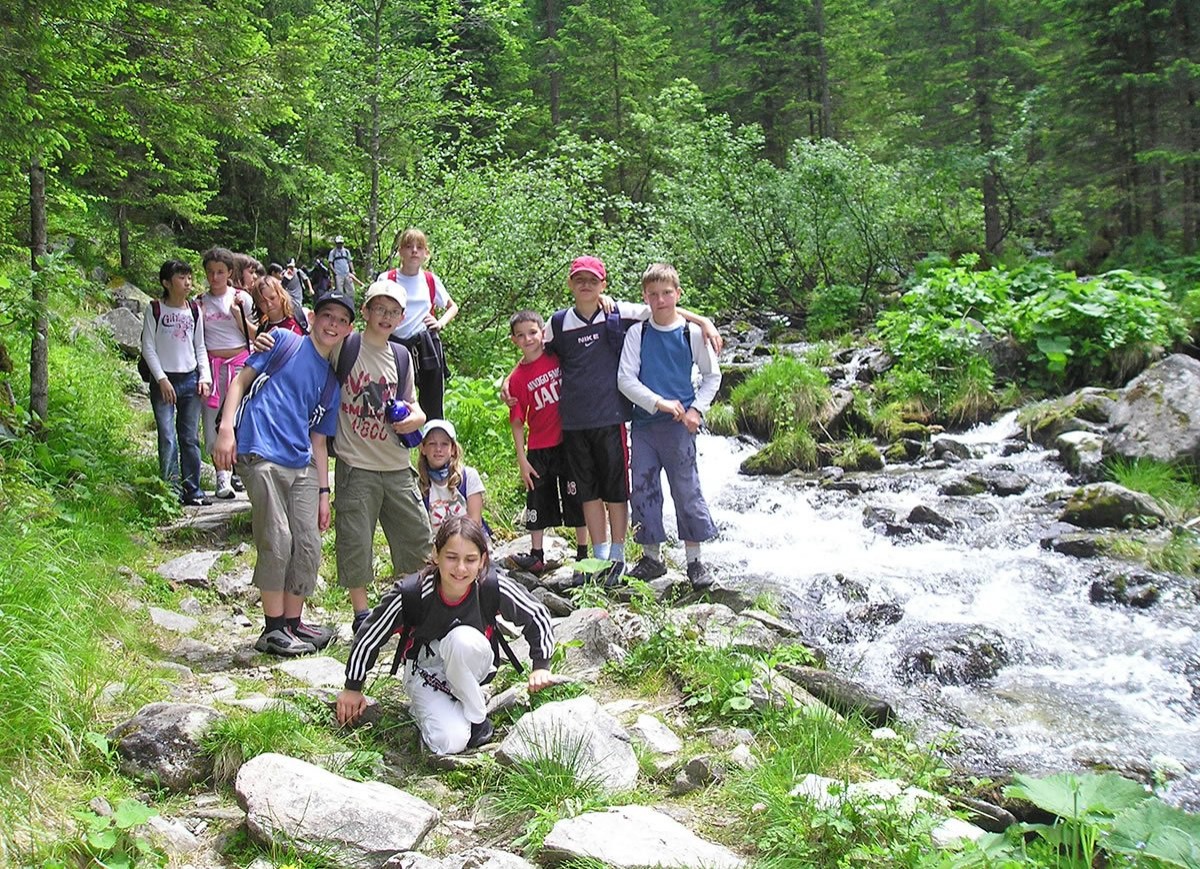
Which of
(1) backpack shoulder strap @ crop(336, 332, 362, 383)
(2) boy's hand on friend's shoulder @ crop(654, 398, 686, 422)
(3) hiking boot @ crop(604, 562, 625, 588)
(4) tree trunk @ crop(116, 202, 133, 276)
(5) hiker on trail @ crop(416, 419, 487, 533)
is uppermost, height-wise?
(4) tree trunk @ crop(116, 202, 133, 276)

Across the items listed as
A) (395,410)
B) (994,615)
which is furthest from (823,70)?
(395,410)

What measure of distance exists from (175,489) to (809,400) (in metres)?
7.55

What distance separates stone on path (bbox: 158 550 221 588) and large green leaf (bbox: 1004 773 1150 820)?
16.5 feet

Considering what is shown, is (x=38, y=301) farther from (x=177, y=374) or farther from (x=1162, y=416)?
(x=1162, y=416)

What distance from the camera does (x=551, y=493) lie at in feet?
20.4

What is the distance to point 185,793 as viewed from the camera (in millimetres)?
3158

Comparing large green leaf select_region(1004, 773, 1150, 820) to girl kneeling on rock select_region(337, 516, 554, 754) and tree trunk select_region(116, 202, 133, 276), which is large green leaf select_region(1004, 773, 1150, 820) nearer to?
girl kneeling on rock select_region(337, 516, 554, 754)

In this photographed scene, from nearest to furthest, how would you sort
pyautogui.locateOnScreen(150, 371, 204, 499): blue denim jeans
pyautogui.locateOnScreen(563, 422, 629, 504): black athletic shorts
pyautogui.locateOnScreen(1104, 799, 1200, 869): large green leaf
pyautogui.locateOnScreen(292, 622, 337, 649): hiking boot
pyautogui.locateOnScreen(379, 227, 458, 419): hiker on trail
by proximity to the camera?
pyautogui.locateOnScreen(1104, 799, 1200, 869): large green leaf
pyautogui.locateOnScreen(292, 622, 337, 649): hiking boot
pyautogui.locateOnScreen(563, 422, 629, 504): black athletic shorts
pyautogui.locateOnScreen(379, 227, 458, 419): hiker on trail
pyautogui.locateOnScreen(150, 371, 204, 499): blue denim jeans

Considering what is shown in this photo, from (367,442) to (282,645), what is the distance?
3.83 ft

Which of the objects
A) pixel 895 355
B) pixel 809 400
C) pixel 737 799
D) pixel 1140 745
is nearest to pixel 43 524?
pixel 737 799

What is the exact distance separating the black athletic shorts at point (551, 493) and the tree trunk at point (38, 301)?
3.63 meters

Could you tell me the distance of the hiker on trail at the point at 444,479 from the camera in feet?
17.7

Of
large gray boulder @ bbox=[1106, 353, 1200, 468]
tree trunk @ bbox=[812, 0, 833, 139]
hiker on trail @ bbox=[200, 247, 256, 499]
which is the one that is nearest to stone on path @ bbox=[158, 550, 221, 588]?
hiker on trail @ bbox=[200, 247, 256, 499]

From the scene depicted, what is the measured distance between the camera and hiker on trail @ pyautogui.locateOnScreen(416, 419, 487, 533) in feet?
17.7
